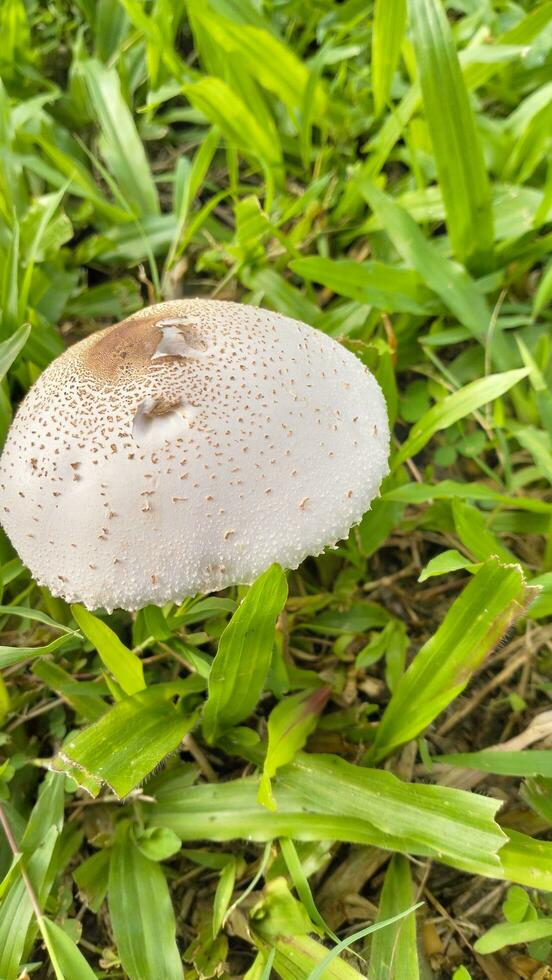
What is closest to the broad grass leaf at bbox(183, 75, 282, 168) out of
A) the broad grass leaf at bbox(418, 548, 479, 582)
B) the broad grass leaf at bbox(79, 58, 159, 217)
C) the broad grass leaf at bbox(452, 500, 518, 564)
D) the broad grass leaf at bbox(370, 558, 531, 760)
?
the broad grass leaf at bbox(79, 58, 159, 217)

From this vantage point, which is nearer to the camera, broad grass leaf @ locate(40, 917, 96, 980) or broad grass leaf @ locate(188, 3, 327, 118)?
broad grass leaf @ locate(40, 917, 96, 980)

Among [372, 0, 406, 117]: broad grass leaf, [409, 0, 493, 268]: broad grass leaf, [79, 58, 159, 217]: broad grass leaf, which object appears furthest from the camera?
[79, 58, 159, 217]: broad grass leaf

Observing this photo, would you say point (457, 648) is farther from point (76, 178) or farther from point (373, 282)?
point (76, 178)

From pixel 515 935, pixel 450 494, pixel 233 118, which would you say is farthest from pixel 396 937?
pixel 233 118

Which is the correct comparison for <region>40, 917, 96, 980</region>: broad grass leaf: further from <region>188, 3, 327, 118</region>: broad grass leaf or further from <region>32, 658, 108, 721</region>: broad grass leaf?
<region>188, 3, 327, 118</region>: broad grass leaf

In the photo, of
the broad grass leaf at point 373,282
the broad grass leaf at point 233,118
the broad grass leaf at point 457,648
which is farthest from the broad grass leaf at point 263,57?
the broad grass leaf at point 457,648

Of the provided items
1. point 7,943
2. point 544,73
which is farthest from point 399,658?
point 544,73

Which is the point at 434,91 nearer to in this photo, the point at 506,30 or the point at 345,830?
the point at 506,30

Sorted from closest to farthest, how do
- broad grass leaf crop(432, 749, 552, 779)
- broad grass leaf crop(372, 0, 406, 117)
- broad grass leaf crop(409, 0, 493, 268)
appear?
broad grass leaf crop(432, 749, 552, 779), broad grass leaf crop(409, 0, 493, 268), broad grass leaf crop(372, 0, 406, 117)
